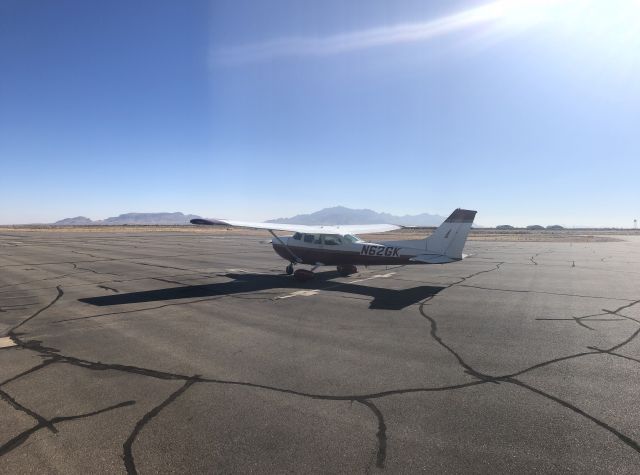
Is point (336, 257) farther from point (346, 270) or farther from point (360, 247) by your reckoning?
point (346, 270)

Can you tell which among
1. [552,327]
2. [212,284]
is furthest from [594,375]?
[212,284]

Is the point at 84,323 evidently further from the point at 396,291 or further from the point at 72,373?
the point at 396,291

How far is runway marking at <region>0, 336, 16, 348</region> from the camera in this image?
8.81 metres

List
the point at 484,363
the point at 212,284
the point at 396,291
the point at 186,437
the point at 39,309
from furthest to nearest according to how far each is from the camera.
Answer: the point at 212,284 < the point at 396,291 < the point at 39,309 < the point at 484,363 < the point at 186,437

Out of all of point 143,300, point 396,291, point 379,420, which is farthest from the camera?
point 396,291

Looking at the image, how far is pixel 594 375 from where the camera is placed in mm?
7078

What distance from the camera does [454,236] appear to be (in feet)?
56.6

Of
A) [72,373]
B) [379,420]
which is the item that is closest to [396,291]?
[379,420]

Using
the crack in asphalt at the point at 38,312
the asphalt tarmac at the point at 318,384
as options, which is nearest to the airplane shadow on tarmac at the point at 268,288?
the asphalt tarmac at the point at 318,384

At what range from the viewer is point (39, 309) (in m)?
12.5

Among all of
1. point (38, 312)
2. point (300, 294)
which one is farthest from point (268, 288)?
point (38, 312)

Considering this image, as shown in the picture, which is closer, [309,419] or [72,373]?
[309,419]

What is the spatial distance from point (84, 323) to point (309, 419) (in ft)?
27.5

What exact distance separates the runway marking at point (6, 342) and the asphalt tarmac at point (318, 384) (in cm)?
7
